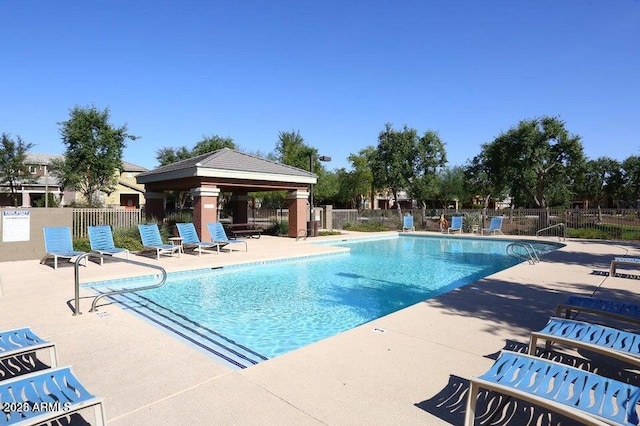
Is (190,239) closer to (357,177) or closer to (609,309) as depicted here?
(609,309)

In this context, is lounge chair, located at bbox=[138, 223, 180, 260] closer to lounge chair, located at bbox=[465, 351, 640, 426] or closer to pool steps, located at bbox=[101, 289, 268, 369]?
pool steps, located at bbox=[101, 289, 268, 369]

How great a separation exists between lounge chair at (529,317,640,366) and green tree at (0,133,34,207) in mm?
41514

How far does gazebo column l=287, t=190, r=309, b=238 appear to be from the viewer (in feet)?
65.3

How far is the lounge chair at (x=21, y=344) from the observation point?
11.1ft

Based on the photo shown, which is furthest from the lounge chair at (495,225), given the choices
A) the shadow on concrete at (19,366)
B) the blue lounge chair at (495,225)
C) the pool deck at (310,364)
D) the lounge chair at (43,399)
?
the lounge chair at (43,399)

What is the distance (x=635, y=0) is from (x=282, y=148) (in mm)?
31316

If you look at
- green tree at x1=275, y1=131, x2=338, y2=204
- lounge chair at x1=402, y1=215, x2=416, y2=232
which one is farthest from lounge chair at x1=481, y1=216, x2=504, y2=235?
green tree at x1=275, y1=131, x2=338, y2=204

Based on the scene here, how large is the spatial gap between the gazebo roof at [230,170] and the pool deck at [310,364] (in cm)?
884

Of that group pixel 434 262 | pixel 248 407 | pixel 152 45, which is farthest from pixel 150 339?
pixel 152 45

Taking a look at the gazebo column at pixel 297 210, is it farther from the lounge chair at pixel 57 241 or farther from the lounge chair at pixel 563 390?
the lounge chair at pixel 563 390

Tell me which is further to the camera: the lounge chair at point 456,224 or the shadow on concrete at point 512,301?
the lounge chair at point 456,224

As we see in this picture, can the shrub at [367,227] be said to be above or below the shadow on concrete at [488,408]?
above

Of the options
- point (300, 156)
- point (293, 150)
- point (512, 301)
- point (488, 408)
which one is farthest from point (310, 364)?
point (300, 156)

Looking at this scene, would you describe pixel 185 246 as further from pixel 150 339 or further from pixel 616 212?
pixel 616 212
